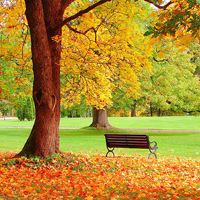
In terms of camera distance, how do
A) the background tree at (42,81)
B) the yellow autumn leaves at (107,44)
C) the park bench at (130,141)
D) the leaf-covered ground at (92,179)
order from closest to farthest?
1. the leaf-covered ground at (92,179)
2. the background tree at (42,81)
3. the yellow autumn leaves at (107,44)
4. the park bench at (130,141)

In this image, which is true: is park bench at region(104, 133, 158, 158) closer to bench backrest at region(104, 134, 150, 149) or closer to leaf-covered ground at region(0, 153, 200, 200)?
bench backrest at region(104, 134, 150, 149)

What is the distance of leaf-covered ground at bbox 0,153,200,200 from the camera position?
4418 millimetres

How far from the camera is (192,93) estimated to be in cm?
1892

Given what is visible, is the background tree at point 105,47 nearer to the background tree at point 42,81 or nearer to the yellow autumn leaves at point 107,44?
the yellow autumn leaves at point 107,44

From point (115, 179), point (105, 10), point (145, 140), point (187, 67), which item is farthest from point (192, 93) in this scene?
point (115, 179)

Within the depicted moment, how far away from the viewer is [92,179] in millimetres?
5594

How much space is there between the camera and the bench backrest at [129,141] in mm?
8734

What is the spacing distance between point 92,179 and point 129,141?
359 cm

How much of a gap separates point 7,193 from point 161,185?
2.69 meters

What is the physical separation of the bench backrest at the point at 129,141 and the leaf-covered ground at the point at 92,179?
3.33 feet

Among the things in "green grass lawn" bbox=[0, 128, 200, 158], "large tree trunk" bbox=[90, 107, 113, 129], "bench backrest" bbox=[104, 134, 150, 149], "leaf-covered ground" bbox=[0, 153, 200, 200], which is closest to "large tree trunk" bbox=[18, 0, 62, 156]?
"leaf-covered ground" bbox=[0, 153, 200, 200]

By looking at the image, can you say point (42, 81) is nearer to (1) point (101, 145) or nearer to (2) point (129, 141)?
(2) point (129, 141)

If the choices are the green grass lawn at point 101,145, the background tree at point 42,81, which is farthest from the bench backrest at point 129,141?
the background tree at point 42,81

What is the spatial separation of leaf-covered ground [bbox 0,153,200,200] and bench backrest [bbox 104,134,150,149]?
3.33 ft
